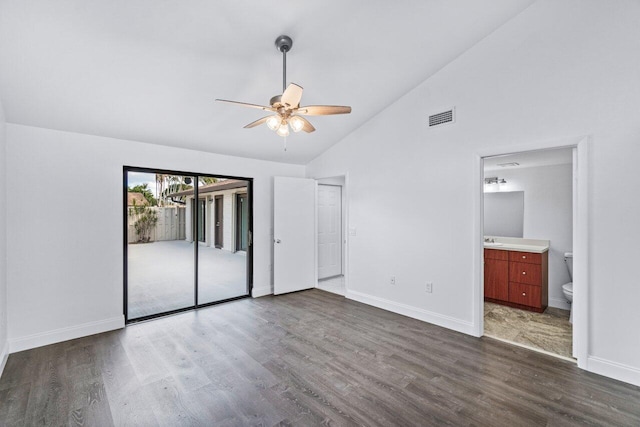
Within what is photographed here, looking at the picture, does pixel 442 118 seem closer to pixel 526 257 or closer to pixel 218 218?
pixel 526 257

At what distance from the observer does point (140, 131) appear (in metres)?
3.50

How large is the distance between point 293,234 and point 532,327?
3.71 metres

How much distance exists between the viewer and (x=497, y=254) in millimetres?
4383

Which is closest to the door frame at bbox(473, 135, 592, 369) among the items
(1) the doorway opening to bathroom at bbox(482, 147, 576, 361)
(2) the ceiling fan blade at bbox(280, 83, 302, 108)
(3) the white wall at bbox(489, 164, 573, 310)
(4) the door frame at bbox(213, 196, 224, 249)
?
(1) the doorway opening to bathroom at bbox(482, 147, 576, 361)

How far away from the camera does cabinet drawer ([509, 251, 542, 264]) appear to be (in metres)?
4.04

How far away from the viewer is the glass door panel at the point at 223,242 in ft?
15.5

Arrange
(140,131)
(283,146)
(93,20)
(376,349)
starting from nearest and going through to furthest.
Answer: (93,20), (376,349), (140,131), (283,146)

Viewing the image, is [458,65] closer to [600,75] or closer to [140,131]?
[600,75]

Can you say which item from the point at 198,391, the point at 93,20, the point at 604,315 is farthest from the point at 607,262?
the point at 93,20

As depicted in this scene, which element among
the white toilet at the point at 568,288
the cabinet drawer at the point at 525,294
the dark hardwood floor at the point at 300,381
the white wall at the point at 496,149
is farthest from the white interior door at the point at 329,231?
the white toilet at the point at 568,288

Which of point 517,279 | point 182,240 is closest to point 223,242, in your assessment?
point 182,240

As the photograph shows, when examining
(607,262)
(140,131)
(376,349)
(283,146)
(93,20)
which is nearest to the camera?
(93,20)

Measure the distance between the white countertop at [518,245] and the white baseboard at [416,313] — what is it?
5.18ft

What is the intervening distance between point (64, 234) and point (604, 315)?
219 inches
